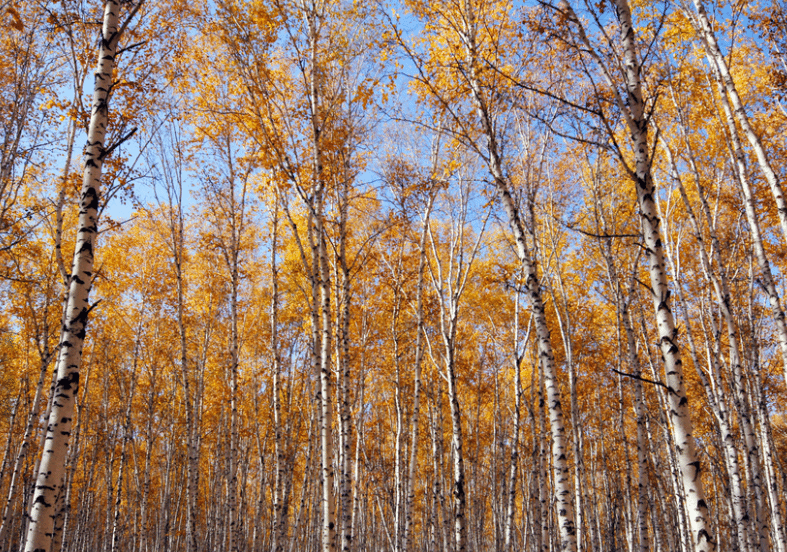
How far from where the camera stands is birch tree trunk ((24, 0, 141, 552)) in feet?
11.0

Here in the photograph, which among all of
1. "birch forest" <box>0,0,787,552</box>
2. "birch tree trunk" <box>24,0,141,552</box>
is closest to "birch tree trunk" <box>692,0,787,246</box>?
"birch forest" <box>0,0,787,552</box>

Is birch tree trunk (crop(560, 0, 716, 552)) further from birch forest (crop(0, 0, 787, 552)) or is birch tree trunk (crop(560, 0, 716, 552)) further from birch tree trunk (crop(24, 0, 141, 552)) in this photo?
birch tree trunk (crop(24, 0, 141, 552))

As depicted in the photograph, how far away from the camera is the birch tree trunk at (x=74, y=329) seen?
3.34 m

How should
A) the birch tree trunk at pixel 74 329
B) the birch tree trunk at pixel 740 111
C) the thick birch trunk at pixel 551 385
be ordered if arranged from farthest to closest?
1. the thick birch trunk at pixel 551 385
2. the birch tree trunk at pixel 740 111
3. the birch tree trunk at pixel 74 329

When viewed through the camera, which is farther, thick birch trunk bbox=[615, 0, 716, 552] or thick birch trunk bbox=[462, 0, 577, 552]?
thick birch trunk bbox=[462, 0, 577, 552]

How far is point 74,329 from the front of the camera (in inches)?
149

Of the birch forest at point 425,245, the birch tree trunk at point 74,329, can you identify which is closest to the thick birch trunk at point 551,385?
the birch forest at point 425,245

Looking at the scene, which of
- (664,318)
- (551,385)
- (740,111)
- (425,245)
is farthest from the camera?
(425,245)

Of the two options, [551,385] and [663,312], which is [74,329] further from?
[551,385]

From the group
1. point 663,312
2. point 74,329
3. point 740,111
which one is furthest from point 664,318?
point 74,329

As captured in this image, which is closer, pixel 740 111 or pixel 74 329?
pixel 74 329

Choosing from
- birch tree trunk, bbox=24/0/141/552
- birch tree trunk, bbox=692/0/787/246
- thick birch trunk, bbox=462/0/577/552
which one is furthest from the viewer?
thick birch trunk, bbox=462/0/577/552

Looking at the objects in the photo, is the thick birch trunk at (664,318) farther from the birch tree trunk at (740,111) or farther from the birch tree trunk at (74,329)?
the birch tree trunk at (74,329)

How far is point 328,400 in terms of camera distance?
19.6 ft
